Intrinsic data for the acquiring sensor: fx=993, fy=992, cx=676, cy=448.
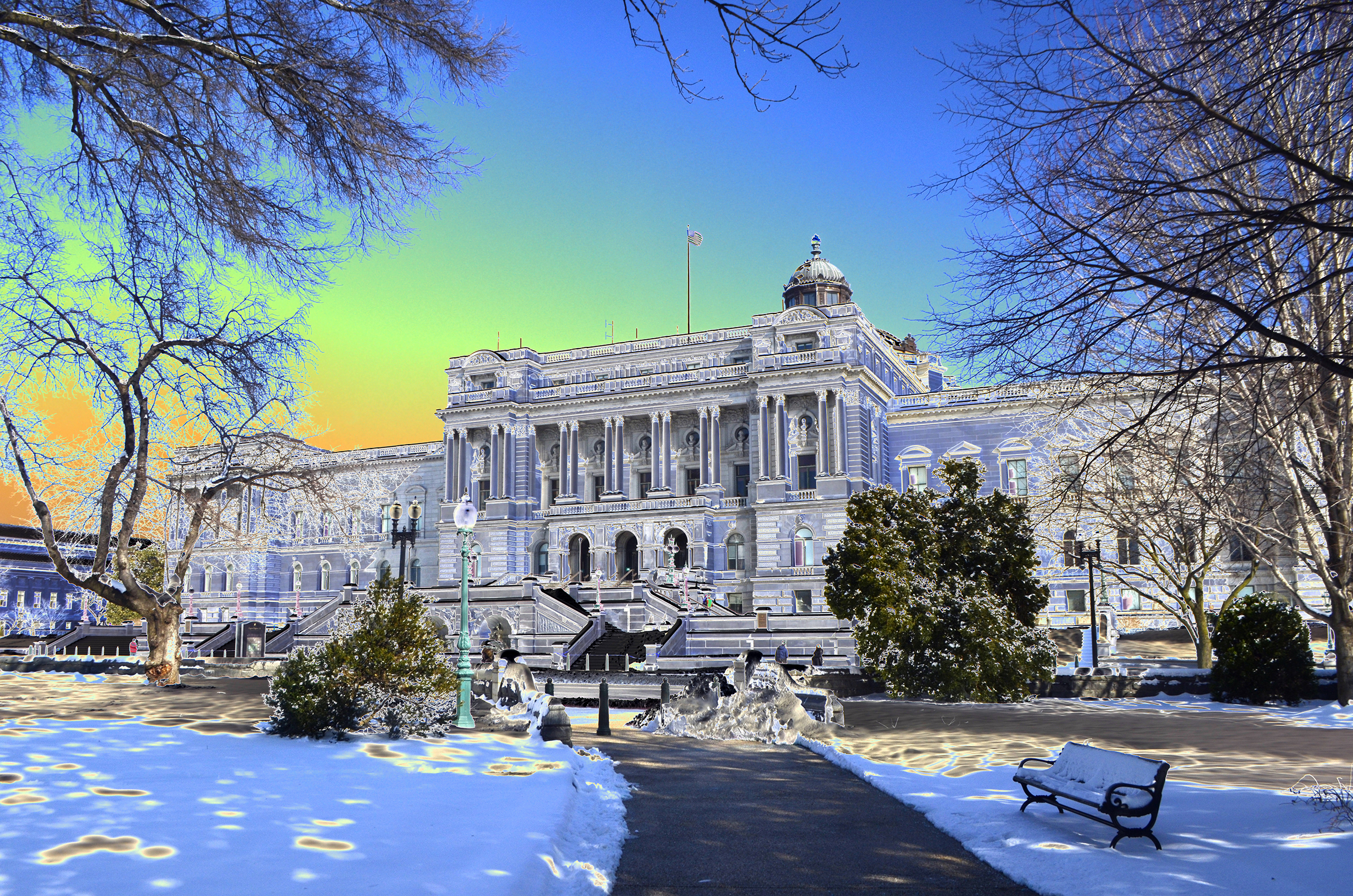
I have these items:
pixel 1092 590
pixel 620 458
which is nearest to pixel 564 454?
pixel 620 458

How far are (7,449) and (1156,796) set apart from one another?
21601 millimetres

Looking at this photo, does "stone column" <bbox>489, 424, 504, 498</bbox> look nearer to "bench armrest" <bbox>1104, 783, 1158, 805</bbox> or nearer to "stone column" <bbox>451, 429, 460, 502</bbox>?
"stone column" <bbox>451, 429, 460, 502</bbox>

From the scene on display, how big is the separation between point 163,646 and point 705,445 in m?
39.7

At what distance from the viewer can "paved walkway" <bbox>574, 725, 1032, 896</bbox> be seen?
7.92 metres

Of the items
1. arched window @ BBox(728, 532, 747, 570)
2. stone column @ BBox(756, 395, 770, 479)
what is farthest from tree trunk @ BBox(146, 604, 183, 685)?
stone column @ BBox(756, 395, 770, 479)

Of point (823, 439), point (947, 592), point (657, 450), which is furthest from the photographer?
point (657, 450)

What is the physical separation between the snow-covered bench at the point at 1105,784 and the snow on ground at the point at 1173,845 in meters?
0.17

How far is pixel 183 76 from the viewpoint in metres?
9.61

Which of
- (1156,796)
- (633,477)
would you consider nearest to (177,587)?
(1156,796)

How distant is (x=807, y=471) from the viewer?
59062mm

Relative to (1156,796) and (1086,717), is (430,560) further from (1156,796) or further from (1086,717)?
(1156,796)

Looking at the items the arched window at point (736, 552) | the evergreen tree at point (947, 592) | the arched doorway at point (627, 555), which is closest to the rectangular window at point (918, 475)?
the arched window at point (736, 552)

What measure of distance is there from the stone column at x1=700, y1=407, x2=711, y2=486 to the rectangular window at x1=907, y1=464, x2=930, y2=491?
12.2m

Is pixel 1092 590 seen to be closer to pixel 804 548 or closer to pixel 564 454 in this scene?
pixel 804 548
